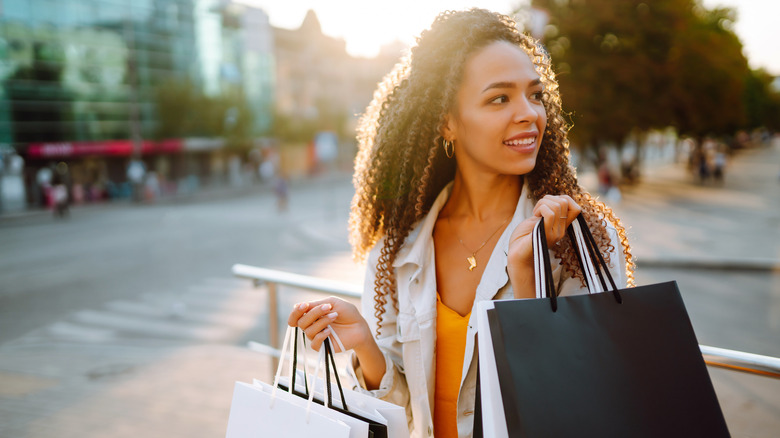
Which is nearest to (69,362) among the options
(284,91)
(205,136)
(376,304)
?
(376,304)

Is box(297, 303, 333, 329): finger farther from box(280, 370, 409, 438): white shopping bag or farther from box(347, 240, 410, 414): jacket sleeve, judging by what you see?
box(347, 240, 410, 414): jacket sleeve

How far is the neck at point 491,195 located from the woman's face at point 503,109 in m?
0.14

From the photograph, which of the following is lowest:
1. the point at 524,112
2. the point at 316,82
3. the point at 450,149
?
the point at 450,149

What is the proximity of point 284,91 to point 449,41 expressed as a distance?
5444 centimetres

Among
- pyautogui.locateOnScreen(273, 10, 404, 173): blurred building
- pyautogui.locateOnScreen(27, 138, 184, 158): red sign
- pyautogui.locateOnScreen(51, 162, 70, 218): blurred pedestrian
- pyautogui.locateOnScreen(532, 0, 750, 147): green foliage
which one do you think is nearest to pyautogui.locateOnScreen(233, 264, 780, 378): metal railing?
pyautogui.locateOnScreen(51, 162, 70, 218): blurred pedestrian

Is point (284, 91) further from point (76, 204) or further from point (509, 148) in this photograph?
point (509, 148)

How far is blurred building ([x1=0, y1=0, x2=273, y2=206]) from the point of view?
1206 inches

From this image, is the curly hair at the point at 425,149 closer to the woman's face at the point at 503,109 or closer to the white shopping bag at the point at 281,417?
the woman's face at the point at 503,109

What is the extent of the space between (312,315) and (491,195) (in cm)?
76

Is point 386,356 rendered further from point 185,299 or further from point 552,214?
point 185,299

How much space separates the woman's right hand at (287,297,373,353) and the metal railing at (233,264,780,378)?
0.89 m

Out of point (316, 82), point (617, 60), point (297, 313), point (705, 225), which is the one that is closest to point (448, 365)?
point (297, 313)

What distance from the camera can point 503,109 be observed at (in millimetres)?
1787

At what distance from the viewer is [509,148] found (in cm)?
180
